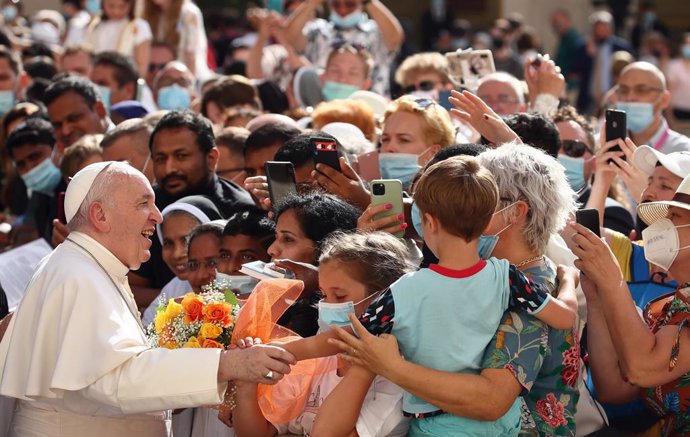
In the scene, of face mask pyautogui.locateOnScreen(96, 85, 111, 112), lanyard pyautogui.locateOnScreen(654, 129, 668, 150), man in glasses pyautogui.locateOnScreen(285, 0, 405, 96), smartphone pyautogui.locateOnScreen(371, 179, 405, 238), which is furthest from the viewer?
man in glasses pyautogui.locateOnScreen(285, 0, 405, 96)

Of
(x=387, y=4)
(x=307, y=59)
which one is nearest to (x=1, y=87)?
(x=307, y=59)

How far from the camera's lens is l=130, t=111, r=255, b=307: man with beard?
6.64m

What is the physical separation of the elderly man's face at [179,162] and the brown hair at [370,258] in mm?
2251

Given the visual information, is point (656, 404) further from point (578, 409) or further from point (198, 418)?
point (198, 418)

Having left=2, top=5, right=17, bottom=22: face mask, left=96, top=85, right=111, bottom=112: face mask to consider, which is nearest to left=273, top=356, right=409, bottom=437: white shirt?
left=96, top=85, right=111, bottom=112: face mask

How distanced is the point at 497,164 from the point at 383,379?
100 centimetres

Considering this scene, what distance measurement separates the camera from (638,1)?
23.5m

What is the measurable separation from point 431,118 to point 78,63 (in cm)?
615

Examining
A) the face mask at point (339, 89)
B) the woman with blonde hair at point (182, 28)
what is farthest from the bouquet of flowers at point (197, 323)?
the woman with blonde hair at point (182, 28)

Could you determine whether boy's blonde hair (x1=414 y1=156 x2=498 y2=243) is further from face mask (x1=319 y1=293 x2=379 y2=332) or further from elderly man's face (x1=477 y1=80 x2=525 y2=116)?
elderly man's face (x1=477 y1=80 x2=525 y2=116)

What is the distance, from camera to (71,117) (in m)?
8.47

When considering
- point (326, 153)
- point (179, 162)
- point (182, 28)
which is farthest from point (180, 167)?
point (182, 28)

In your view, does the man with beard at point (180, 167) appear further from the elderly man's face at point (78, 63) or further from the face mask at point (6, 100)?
the elderly man's face at point (78, 63)

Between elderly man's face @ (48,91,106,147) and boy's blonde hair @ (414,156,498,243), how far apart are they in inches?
197
